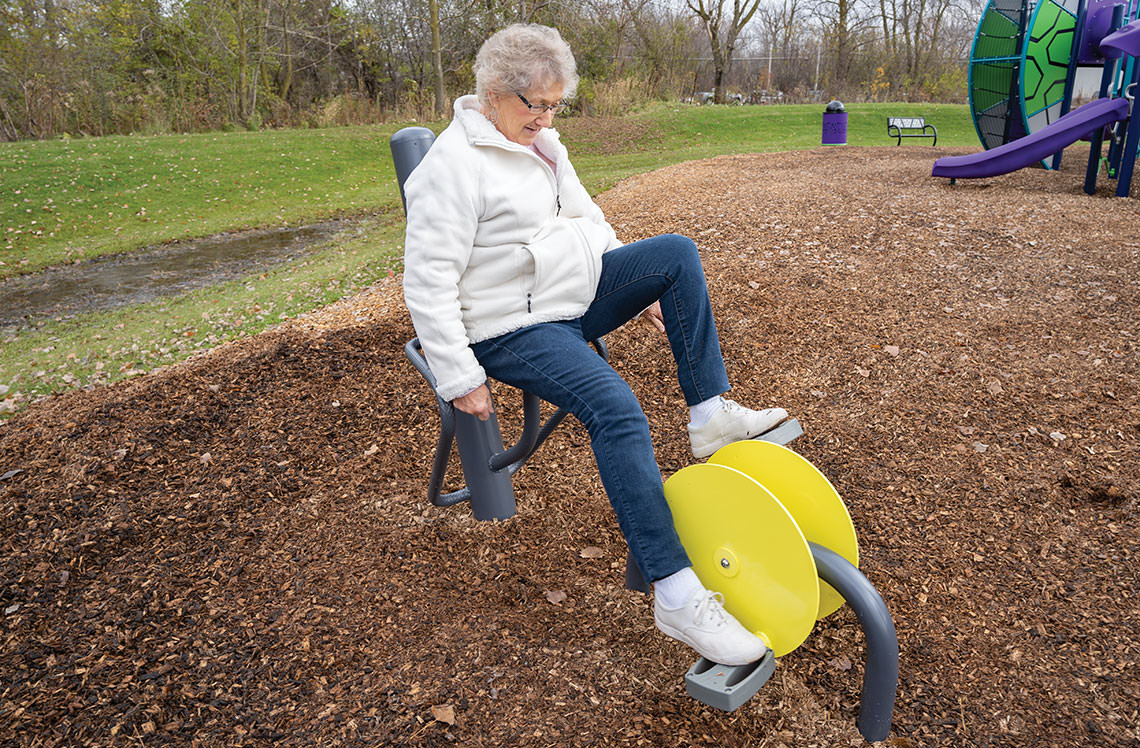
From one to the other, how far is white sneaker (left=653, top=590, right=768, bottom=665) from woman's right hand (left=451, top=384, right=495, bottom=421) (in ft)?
2.14

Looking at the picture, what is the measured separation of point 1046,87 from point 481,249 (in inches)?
318

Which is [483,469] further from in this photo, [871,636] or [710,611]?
[871,636]

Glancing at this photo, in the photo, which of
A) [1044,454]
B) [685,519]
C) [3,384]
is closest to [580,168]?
[3,384]

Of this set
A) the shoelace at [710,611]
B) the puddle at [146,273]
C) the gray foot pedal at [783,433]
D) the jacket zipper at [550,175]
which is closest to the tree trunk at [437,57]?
the puddle at [146,273]

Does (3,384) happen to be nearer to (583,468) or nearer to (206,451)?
(206,451)

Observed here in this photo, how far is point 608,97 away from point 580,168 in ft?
17.6

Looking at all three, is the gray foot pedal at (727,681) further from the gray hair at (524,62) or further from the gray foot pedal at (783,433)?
the gray hair at (524,62)

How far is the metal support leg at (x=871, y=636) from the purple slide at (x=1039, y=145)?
618 centimetres

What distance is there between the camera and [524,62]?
1.82m

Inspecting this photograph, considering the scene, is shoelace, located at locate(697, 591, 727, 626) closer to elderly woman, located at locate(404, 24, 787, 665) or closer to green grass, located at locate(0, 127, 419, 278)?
elderly woman, located at locate(404, 24, 787, 665)

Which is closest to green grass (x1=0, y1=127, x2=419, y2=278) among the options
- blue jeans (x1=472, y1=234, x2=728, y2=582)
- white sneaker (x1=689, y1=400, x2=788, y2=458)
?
blue jeans (x1=472, y1=234, x2=728, y2=582)

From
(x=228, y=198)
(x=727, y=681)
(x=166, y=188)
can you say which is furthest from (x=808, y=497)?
(x=166, y=188)

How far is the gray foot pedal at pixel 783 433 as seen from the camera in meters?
1.87

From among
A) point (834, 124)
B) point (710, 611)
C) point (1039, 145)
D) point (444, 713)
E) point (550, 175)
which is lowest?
point (444, 713)
